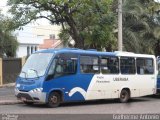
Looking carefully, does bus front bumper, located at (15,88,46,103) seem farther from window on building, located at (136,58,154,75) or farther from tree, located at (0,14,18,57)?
tree, located at (0,14,18,57)

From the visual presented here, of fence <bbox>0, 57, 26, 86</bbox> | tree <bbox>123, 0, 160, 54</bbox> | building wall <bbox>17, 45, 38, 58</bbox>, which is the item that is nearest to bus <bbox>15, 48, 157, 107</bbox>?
tree <bbox>123, 0, 160, 54</bbox>

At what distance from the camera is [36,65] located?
1980cm

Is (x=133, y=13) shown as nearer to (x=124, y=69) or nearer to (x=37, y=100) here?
(x=124, y=69)

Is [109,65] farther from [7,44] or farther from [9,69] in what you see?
[7,44]

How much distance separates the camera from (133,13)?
3659 centimetres

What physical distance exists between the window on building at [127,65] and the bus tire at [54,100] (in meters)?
4.40

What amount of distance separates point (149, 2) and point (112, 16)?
11748 mm

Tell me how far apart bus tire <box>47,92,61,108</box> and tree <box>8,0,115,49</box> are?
757 centimetres

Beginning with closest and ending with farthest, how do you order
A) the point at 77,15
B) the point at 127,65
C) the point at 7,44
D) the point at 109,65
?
the point at 109,65 → the point at 127,65 → the point at 77,15 → the point at 7,44

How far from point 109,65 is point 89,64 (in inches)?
56.9

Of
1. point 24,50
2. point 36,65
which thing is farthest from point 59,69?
point 24,50

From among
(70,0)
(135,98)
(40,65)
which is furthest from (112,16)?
(40,65)

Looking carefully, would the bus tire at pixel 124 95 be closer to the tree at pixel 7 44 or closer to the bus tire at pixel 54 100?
the bus tire at pixel 54 100

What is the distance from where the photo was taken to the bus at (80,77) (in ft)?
63.5
